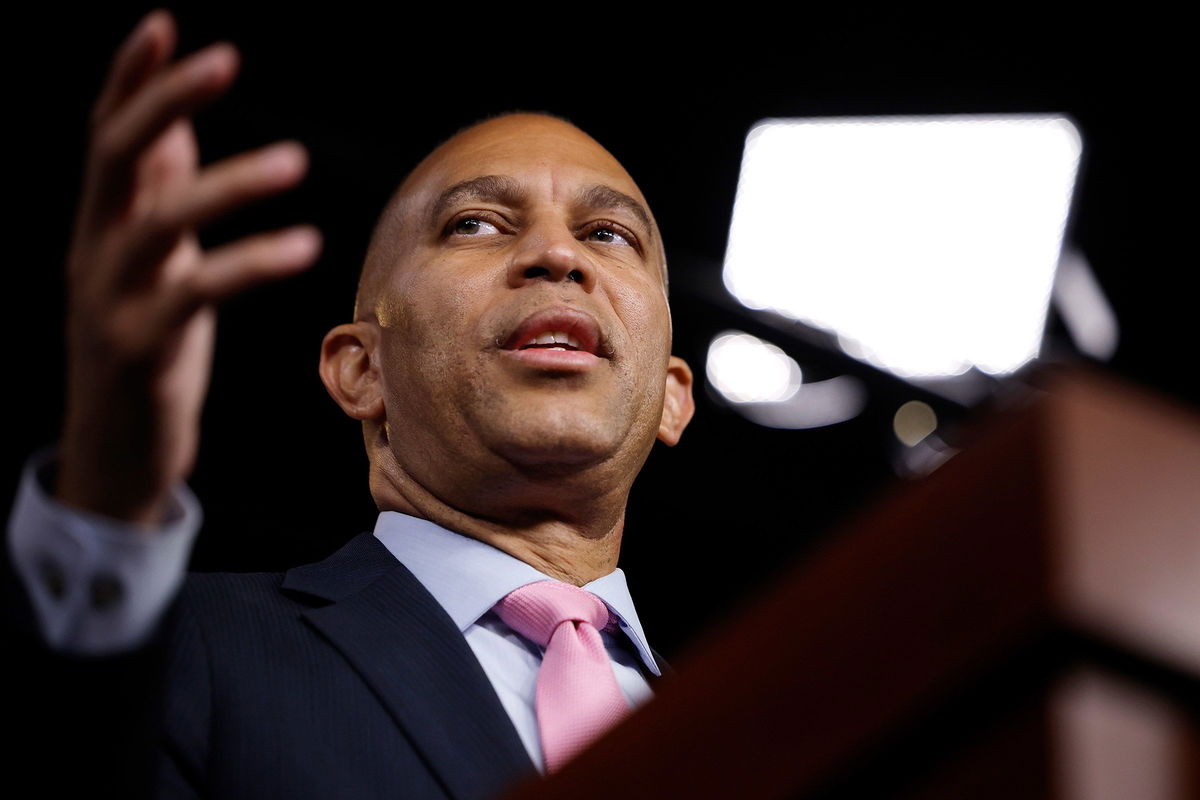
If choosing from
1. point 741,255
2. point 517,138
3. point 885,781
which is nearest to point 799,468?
point 741,255

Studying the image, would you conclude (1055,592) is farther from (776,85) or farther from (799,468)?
(799,468)

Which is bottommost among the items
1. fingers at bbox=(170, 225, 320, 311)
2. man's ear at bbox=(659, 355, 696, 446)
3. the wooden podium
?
man's ear at bbox=(659, 355, 696, 446)

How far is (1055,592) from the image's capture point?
1.34 feet

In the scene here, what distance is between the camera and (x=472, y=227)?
1498 mm

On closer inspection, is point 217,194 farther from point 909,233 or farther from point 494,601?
point 909,233

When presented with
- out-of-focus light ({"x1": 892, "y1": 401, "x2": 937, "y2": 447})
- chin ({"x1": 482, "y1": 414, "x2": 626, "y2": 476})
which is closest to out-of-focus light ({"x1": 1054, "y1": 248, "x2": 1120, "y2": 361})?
out-of-focus light ({"x1": 892, "y1": 401, "x2": 937, "y2": 447})

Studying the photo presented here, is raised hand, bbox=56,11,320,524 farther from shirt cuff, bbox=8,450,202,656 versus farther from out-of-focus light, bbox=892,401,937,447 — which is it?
out-of-focus light, bbox=892,401,937,447

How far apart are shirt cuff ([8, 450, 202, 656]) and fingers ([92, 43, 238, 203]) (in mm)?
186

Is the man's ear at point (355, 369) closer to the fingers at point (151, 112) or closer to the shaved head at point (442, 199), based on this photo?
the shaved head at point (442, 199)

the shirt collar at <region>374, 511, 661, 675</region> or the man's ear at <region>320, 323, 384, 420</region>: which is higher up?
the man's ear at <region>320, 323, 384, 420</region>

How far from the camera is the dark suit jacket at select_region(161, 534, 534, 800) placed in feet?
3.07

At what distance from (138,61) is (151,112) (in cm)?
6

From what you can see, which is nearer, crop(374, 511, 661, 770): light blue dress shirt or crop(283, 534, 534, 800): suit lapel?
crop(283, 534, 534, 800): suit lapel

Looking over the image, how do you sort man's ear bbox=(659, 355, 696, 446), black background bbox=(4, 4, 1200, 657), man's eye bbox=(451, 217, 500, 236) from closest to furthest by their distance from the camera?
man's eye bbox=(451, 217, 500, 236) → man's ear bbox=(659, 355, 696, 446) → black background bbox=(4, 4, 1200, 657)
